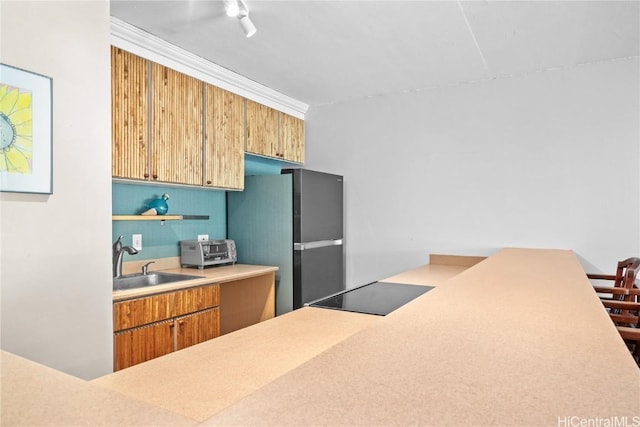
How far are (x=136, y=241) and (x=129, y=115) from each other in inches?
36.9

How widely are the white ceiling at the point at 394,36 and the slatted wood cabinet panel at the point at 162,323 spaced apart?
1.62m

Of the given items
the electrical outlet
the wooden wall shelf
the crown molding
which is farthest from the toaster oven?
the crown molding

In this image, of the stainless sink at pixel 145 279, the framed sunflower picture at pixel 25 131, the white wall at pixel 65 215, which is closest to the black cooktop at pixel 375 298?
the white wall at pixel 65 215

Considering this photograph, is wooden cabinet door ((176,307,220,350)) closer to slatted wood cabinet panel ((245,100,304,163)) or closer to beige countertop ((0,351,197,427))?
slatted wood cabinet panel ((245,100,304,163))

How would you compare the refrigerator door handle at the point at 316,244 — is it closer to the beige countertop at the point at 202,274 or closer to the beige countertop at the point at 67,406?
the beige countertop at the point at 202,274

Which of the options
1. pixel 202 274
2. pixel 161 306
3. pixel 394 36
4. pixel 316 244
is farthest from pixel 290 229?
pixel 394 36

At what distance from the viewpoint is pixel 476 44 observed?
110 inches

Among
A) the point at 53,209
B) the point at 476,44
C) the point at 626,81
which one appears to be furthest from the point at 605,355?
the point at 626,81

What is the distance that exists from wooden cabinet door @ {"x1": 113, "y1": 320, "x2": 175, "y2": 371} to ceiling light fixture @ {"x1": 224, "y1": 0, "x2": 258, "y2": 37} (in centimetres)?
174

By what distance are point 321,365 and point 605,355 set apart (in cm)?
52

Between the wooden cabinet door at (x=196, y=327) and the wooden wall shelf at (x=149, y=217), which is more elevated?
the wooden wall shelf at (x=149, y=217)

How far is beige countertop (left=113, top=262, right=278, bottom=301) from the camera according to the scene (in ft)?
7.56

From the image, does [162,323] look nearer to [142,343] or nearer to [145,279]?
[142,343]

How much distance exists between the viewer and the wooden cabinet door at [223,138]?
313 cm
